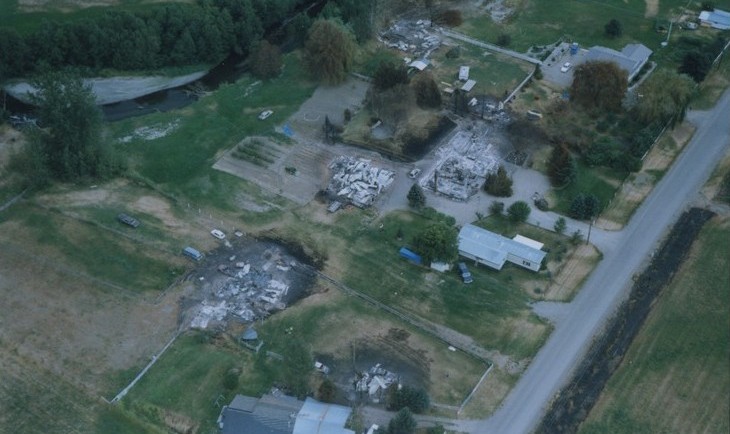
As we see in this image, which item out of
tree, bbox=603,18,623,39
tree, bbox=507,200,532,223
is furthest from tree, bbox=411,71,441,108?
tree, bbox=603,18,623,39

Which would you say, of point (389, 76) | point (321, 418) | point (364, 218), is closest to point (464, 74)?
point (389, 76)

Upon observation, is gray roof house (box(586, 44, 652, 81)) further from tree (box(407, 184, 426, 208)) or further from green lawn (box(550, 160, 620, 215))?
tree (box(407, 184, 426, 208))

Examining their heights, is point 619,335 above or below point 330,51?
below

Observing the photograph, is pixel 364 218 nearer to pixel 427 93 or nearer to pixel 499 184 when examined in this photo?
pixel 499 184

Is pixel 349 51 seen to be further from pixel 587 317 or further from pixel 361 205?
pixel 587 317

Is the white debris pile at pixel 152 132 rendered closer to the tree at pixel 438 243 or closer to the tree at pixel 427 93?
the tree at pixel 427 93

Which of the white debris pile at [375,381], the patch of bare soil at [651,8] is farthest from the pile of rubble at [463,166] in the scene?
the patch of bare soil at [651,8]

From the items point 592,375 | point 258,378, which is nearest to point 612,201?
point 592,375
